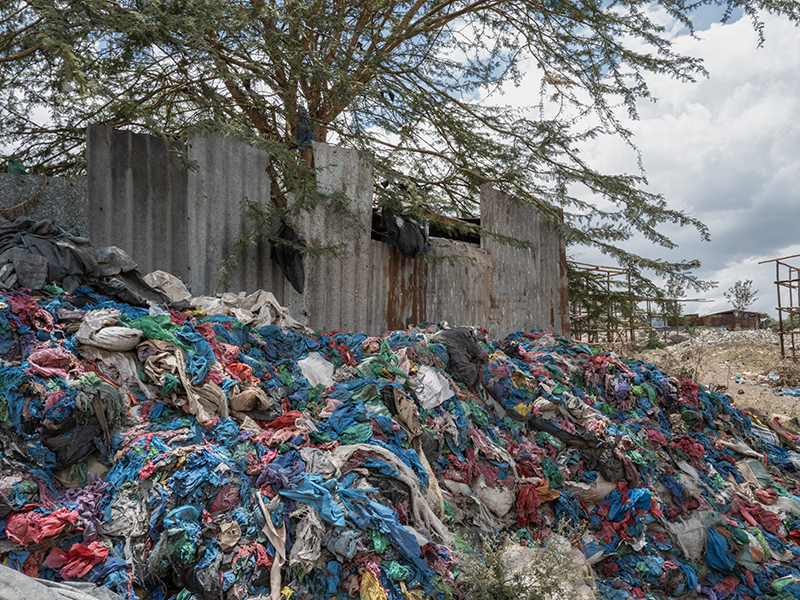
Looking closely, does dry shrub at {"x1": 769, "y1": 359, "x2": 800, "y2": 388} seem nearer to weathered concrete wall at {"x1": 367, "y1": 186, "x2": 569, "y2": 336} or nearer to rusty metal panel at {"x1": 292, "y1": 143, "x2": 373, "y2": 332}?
weathered concrete wall at {"x1": 367, "y1": 186, "x2": 569, "y2": 336}

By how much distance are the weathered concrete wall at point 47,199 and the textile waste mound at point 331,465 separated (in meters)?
0.99

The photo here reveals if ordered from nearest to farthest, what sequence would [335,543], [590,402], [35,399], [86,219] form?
[335,543]
[35,399]
[86,219]
[590,402]

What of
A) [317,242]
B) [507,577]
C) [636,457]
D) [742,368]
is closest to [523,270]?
[317,242]

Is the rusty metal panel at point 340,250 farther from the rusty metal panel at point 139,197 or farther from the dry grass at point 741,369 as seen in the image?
the dry grass at point 741,369

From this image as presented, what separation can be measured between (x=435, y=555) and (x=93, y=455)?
76.2 inches

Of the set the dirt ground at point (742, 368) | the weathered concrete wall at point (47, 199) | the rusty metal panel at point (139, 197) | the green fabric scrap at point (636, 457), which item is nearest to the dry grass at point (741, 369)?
the dirt ground at point (742, 368)

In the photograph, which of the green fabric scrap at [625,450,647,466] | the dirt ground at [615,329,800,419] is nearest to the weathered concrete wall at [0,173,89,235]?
the green fabric scrap at [625,450,647,466]

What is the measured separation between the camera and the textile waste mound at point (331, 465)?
96.9 inches

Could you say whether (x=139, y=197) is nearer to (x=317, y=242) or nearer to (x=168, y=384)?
(x=317, y=242)

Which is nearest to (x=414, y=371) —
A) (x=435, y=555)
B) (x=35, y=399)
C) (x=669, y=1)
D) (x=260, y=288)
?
(x=435, y=555)

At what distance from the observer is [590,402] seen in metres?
5.05

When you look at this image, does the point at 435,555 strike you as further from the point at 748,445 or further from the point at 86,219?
the point at 748,445

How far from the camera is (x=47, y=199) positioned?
Result: 4320 millimetres

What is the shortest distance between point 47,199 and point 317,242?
7.80 feet
